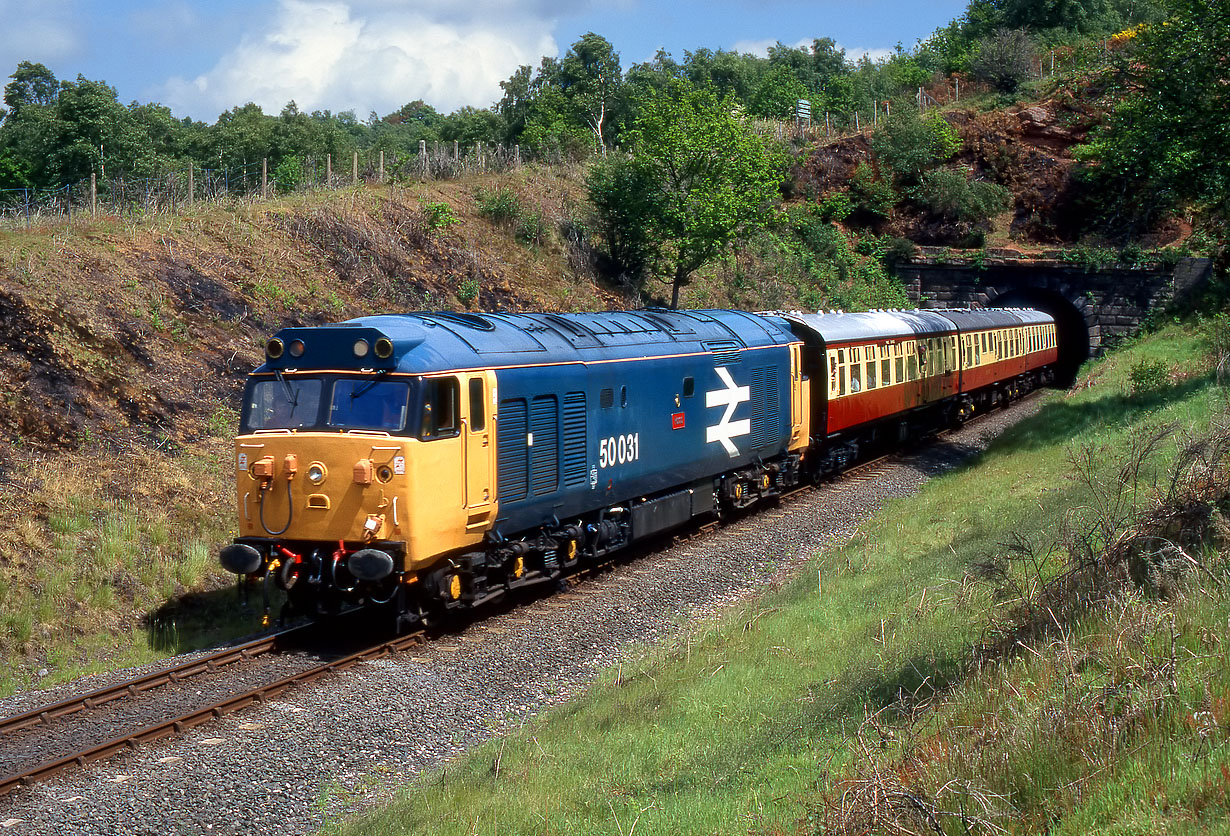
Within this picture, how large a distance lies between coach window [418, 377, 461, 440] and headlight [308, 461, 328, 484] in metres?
1.12

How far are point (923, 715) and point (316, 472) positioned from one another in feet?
22.2

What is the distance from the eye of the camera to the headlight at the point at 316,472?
36.1 feet

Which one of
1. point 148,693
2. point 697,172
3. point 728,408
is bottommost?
point 148,693

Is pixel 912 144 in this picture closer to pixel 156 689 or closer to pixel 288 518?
pixel 288 518

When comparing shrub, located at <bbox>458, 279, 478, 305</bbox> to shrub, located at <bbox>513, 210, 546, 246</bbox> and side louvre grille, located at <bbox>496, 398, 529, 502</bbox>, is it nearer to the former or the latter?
shrub, located at <bbox>513, 210, 546, 246</bbox>

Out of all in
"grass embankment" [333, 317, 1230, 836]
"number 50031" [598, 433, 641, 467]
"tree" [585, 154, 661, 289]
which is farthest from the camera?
"tree" [585, 154, 661, 289]

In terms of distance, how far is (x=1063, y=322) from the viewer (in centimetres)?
5678

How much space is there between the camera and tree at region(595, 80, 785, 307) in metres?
31.0

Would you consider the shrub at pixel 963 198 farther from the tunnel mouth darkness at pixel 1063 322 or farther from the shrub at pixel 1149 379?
the shrub at pixel 1149 379

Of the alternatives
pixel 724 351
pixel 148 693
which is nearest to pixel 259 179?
pixel 724 351

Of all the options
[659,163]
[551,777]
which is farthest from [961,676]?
[659,163]

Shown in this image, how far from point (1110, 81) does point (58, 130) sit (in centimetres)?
3761

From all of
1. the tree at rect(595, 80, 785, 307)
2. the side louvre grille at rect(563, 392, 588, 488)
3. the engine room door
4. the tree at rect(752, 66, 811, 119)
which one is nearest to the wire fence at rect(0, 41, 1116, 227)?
the tree at rect(595, 80, 785, 307)

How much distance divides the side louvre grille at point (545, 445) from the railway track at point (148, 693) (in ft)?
7.78
